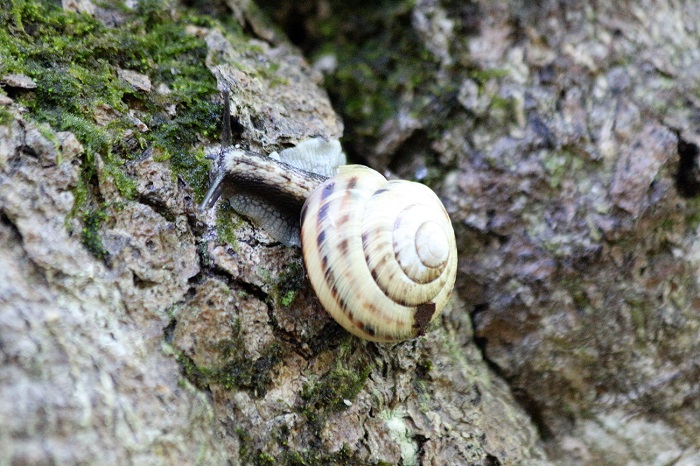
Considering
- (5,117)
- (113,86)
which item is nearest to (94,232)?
(5,117)

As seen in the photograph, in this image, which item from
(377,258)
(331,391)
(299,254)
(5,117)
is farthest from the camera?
(299,254)

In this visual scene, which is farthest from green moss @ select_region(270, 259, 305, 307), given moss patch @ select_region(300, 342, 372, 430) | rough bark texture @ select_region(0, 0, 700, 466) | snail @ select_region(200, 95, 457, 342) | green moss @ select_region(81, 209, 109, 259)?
green moss @ select_region(81, 209, 109, 259)

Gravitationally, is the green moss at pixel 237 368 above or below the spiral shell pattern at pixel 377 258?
below

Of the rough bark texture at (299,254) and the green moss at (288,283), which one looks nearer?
the rough bark texture at (299,254)

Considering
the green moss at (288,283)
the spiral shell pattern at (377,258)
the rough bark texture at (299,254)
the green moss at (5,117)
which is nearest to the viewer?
the rough bark texture at (299,254)

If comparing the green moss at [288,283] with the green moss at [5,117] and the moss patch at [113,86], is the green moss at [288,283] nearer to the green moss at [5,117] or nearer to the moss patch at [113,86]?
the moss patch at [113,86]

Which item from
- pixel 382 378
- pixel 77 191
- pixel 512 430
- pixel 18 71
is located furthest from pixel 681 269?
pixel 18 71

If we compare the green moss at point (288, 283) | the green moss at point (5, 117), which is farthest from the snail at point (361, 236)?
the green moss at point (5, 117)

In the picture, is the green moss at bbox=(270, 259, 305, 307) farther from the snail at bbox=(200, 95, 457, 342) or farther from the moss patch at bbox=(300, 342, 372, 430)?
the moss patch at bbox=(300, 342, 372, 430)

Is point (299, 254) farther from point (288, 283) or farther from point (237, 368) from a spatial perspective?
point (237, 368)
